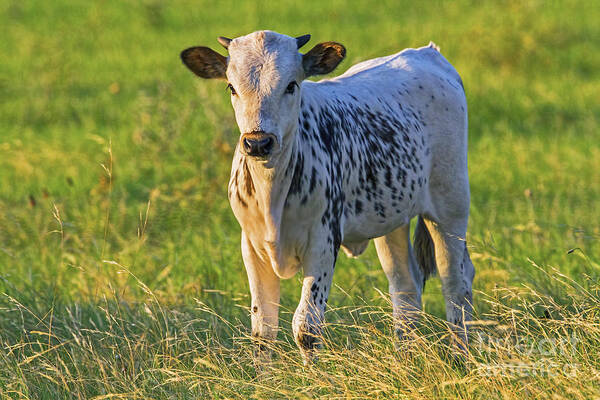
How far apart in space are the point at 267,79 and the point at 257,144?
15.3 inches

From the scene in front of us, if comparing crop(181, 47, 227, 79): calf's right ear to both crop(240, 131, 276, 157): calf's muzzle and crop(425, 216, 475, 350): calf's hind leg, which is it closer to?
crop(240, 131, 276, 157): calf's muzzle

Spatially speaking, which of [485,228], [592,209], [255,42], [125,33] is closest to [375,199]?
[255,42]

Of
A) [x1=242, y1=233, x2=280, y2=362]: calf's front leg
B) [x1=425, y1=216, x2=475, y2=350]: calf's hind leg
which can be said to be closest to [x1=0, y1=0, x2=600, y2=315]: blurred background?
[x1=425, y1=216, x2=475, y2=350]: calf's hind leg

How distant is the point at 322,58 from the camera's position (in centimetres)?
490

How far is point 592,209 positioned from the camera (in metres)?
8.80

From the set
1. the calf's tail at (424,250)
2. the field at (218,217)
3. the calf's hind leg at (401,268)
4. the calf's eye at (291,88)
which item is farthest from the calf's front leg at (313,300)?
the calf's tail at (424,250)

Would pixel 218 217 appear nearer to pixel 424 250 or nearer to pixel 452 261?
pixel 424 250

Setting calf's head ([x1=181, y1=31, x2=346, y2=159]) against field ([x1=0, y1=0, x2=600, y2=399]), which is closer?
calf's head ([x1=181, y1=31, x2=346, y2=159])

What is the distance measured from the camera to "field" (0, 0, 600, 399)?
15.3 feet

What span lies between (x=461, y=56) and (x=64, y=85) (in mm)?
6113

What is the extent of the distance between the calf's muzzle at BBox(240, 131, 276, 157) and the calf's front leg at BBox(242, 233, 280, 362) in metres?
0.78

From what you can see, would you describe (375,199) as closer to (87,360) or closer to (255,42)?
(255,42)

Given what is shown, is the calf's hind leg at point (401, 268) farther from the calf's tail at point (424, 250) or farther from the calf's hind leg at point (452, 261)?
the calf's hind leg at point (452, 261)

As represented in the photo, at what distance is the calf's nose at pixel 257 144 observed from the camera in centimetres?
439
